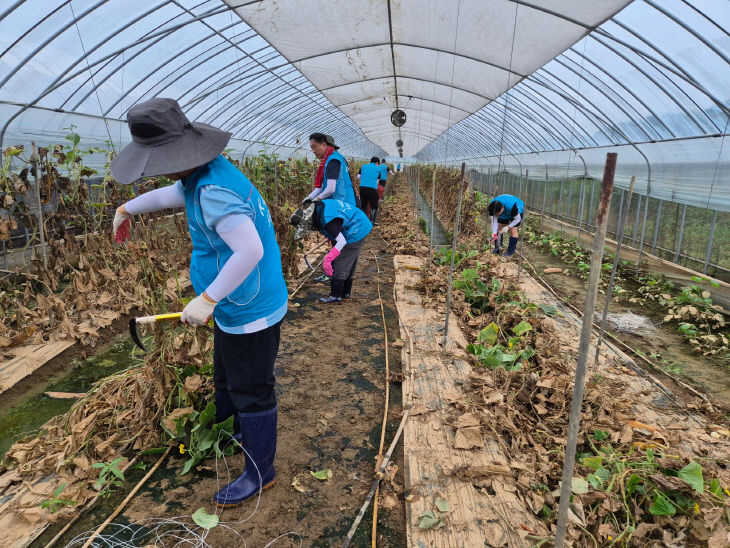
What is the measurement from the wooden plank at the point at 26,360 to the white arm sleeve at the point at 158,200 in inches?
91.1

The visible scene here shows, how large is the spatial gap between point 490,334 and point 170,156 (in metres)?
3.33

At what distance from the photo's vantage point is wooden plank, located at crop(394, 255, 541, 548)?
204cm

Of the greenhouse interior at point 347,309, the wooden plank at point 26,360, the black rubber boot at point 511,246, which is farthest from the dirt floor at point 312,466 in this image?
the black rubber boot at point 511,246

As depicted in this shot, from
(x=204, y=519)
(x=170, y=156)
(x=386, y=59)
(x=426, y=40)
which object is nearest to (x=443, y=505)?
(x=204, y=519)

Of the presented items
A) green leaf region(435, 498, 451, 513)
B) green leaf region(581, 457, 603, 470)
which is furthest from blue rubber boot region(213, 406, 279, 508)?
green leaf region(581, 457, 603, 470)

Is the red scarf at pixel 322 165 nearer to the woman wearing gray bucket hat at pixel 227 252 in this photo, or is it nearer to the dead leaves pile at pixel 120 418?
the dead leaves pile at pixel 120 418

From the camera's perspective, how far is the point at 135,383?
2.73 m

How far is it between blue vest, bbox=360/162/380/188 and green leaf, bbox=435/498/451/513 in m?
7.72

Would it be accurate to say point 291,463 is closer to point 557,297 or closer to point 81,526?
point 81,526

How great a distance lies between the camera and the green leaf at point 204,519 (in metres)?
2.07

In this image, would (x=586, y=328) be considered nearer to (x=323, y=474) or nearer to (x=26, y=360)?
(x=323, y=474)

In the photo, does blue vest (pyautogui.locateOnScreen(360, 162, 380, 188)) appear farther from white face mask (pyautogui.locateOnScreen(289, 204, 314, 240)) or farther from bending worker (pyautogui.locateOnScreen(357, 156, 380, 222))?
white face mask (pyautogui.locateOnScreen(289, 204, 314, 240))

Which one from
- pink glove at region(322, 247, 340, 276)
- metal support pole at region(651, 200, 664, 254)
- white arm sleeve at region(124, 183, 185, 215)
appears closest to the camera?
white arm sleeve at region(124, 183, 185, 215)

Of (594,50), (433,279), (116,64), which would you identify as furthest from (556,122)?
(116,64)
